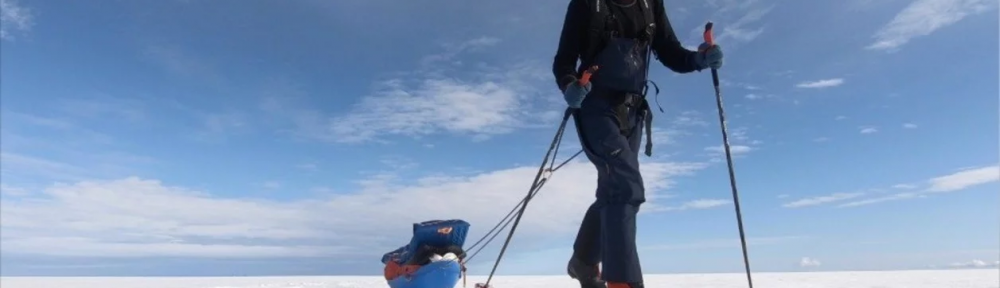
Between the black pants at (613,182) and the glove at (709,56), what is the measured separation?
1.67ft

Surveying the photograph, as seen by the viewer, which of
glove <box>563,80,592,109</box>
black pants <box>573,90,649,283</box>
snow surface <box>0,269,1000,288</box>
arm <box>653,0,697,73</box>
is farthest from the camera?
snow surface <box>0,269,1000,288</box>

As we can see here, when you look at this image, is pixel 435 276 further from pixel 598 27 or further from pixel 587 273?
pixel 598 27

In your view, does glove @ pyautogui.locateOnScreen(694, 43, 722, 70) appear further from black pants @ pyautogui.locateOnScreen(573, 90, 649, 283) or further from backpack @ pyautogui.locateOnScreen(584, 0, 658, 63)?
backpack @ pyautogui.locateOnScreen(584, 0, 658, 63)

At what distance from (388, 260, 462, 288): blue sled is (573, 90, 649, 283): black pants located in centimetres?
121

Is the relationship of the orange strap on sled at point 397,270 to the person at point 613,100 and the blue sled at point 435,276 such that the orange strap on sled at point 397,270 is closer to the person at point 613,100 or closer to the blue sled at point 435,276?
the blue sled at point 435,276

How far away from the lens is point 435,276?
15.8 ft

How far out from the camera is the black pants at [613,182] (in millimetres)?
3291

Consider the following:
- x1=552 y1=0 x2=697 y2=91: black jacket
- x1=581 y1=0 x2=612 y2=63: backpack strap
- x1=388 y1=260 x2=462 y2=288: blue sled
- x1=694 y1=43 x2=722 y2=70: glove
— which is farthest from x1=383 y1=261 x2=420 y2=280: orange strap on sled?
x1=694 y1=43 x2=722 y2=70: glove

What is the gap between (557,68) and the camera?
13.3 ft

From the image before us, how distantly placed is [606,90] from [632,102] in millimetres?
230

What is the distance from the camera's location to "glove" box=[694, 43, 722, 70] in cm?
388

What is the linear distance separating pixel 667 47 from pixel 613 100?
0.97 m

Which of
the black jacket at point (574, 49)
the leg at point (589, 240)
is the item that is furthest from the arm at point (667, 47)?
the leg at point (589, 240)

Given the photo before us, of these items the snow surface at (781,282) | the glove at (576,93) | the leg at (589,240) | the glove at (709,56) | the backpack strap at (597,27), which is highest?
the backpack strap at (597,27)
